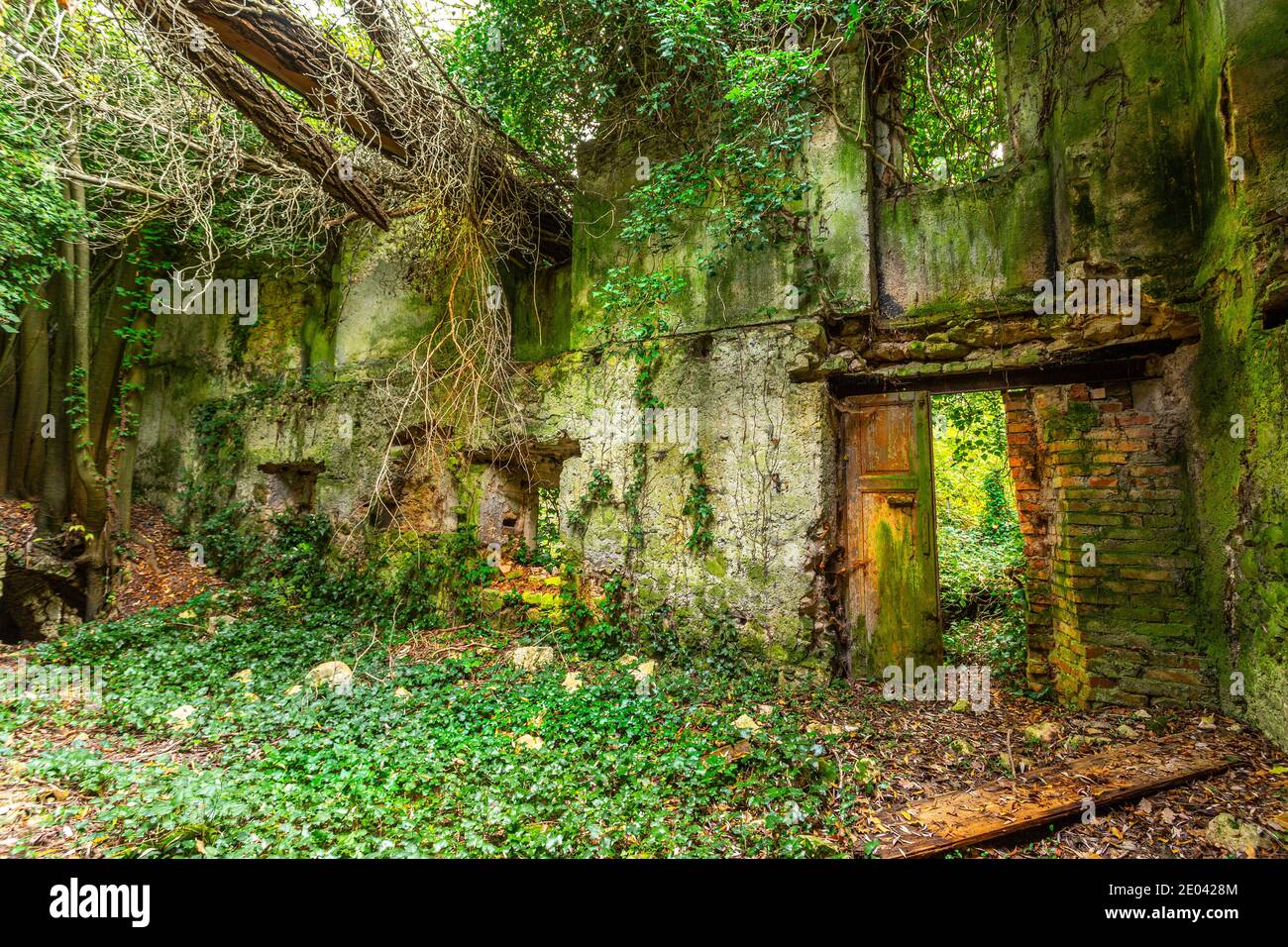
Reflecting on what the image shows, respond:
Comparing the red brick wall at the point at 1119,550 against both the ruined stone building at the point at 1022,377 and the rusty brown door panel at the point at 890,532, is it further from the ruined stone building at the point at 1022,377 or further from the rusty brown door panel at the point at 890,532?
the rusty brown door panel at the point at 890,532

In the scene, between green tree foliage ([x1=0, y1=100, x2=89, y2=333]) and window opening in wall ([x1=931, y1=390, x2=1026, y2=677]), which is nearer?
green tree foliage ([x1=0, y1=100, x2=89, y2=333])

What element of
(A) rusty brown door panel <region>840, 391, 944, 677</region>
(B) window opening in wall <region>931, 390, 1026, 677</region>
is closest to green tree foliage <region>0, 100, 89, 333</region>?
(A) rusty brown door panel <region>840, 391, 944, 677</region>

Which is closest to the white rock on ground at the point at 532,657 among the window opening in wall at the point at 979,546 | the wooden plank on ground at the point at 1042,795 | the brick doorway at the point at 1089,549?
the brick doorway at the point at 1089,549

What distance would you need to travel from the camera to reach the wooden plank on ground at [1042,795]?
242cm

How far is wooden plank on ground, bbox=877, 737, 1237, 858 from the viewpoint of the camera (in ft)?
7.95

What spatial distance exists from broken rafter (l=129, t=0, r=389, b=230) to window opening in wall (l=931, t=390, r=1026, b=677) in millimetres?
5754

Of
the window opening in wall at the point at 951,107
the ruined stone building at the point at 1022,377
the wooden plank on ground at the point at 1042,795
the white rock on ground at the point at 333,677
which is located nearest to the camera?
the wooden plank on ground at the point at 1042,795

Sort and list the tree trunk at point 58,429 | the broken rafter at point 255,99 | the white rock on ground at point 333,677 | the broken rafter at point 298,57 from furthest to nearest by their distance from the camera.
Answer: the tree trunk at point 58,429, the white rock on ground at point 333,677, the broken rafter at point 298,57, the broken rafter at point 255,99

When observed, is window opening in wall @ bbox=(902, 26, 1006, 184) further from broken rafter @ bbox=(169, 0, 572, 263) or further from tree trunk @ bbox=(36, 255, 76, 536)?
tree trunk @ bbox=(36, 255, 76, 536)

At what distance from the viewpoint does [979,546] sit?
8.46 meters

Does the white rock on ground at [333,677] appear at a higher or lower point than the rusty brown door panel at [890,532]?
lower

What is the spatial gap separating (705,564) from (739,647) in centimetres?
71

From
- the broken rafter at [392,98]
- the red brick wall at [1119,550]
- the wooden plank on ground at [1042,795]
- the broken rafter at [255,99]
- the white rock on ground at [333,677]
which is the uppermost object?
the broken rafter at [392,98]

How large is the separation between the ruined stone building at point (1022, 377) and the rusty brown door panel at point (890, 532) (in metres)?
0.02
